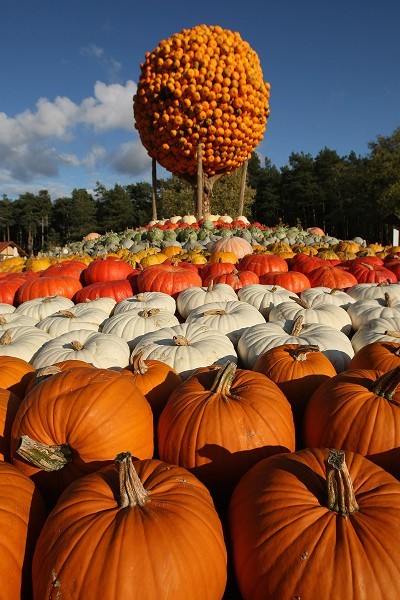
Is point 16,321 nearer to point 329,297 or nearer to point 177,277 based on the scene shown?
point 177,277

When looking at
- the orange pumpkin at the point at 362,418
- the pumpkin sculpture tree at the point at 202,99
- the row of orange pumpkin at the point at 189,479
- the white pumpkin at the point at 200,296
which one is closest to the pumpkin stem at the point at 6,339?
the row of orange pumpkin at the point at 189,479

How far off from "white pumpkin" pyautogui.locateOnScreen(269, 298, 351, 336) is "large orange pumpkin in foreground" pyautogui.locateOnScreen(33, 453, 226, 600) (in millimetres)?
2428

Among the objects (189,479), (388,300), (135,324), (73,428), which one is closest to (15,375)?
(73,428)

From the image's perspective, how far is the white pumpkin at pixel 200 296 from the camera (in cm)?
428

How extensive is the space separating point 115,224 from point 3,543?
7146 centimetres

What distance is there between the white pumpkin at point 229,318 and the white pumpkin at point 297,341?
24cm

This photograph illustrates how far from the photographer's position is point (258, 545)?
4.25 ft

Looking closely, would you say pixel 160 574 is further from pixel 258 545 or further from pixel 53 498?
pixel 53 498

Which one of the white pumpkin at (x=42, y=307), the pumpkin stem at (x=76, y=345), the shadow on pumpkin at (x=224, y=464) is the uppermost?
the white pumpkin at (x=42, y=307)

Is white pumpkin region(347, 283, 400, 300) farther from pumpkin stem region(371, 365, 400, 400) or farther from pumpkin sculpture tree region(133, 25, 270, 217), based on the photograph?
pumpkin sculpture tree region(133, 25, 270, 217)

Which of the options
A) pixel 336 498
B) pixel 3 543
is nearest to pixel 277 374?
pixel 336 498

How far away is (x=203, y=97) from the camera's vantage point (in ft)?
31.7

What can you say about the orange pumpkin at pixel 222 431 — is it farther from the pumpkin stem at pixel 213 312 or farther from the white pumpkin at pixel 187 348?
the pumpkin stem at pixel 213 312

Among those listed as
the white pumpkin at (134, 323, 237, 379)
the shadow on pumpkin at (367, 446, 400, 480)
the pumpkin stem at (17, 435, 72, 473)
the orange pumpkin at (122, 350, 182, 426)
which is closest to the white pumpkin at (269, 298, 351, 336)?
the white pumpkin at (134, 323, 237, 379)
